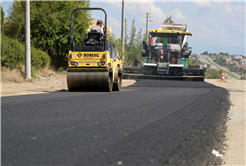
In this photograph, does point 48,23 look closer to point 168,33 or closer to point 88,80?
point 168,33

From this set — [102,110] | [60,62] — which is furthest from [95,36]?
[60,62]

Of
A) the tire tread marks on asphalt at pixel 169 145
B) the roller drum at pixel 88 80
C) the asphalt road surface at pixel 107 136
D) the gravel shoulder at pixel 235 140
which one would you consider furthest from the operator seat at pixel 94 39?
the tire tread marks on asphalt at pixel 169 145

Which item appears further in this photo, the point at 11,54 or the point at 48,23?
the point at 48,23

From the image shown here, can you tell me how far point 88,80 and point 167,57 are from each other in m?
11.5

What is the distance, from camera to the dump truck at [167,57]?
18.6 meters

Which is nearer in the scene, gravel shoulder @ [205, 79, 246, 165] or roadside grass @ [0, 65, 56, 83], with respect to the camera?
gravel shoulder @ [205, 79, 246, 165]

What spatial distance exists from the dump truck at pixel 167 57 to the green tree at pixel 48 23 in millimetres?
4657

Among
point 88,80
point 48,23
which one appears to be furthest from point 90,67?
point 48,23

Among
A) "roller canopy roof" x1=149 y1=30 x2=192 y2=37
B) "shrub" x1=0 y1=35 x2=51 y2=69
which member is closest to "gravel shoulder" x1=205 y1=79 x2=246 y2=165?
"shrub" x1=0 y1=35 x2=51 y2=69

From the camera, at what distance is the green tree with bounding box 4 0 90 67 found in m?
17.8

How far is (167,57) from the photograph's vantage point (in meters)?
19.5

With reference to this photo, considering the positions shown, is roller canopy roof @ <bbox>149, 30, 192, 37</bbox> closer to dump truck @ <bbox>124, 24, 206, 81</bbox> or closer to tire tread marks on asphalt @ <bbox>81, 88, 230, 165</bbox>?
dump truck @ <bbox>124, 24, 206, 81</bbox>

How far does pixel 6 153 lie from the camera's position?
119 inches

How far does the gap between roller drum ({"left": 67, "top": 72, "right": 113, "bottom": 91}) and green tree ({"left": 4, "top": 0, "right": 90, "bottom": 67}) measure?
10.00 metres
